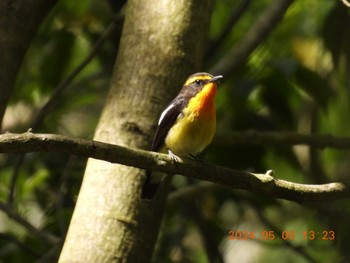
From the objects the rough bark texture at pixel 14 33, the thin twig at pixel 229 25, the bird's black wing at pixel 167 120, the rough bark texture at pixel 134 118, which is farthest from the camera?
the thin twig at pixel 229 25

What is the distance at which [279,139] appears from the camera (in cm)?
480

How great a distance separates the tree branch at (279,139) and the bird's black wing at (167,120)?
384 millimetres

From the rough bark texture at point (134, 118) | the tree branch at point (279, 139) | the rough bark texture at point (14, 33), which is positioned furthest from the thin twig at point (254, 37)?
the rough bark texture at point (14, 33)

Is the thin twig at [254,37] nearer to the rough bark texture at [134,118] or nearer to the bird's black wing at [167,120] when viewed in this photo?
the rough bark texture at [134,118]

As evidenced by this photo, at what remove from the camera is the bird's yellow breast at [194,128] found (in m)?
4.48

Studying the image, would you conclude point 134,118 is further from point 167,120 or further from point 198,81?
point 198,81

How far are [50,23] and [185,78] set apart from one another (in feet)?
7.19

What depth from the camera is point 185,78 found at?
4391mm

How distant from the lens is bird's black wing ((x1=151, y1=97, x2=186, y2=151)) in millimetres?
4215

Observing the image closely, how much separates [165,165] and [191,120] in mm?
1250

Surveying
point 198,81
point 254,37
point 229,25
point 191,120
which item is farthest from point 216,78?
point 229,25

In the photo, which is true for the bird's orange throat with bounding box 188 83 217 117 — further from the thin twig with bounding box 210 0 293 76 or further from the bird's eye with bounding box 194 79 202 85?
the thin twig with bounding box 210 0 293 76

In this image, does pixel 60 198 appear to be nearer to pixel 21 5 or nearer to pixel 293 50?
pixel 21 5

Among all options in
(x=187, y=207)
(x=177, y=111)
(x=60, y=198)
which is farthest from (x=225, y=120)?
(x=60, y=198)
